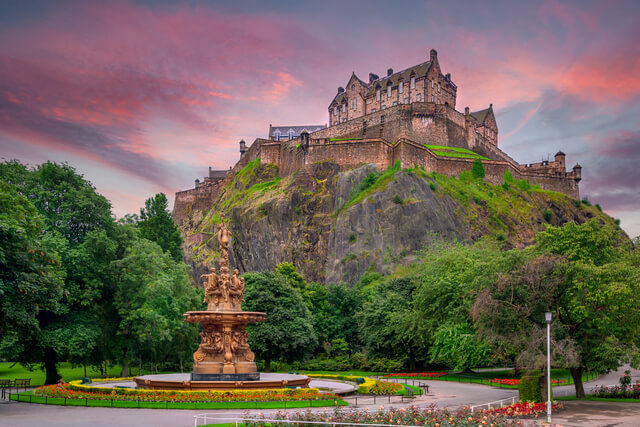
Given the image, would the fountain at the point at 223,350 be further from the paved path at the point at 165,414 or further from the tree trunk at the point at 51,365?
the tree trunk at the point at 51,365

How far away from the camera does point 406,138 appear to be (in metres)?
94.8

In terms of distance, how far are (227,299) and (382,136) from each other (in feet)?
251

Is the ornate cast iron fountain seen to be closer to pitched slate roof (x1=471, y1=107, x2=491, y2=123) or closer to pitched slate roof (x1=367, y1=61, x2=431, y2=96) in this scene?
pitched slate roof (x1=367, y1=61, x2=431, y2=96)

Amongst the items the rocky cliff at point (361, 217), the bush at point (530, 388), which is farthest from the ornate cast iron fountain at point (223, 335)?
the rocky cliff at point (361, 217)

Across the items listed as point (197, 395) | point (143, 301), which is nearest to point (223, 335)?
point (197, 395)

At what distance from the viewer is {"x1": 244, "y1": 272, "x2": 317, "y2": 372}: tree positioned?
163 feet

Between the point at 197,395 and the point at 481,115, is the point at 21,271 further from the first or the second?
the point at 481,115

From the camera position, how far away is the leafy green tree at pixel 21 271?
962 inches

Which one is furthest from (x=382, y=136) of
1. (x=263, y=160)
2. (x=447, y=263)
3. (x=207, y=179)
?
(x=447, y=263)

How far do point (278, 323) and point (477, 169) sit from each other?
58.8 meters

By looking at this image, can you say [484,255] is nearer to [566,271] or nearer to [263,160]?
[566,271]

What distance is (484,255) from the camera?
143 ft

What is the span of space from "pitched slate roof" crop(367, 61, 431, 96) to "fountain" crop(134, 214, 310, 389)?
3400 inches

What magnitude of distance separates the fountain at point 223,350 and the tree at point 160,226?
39.5 metres
